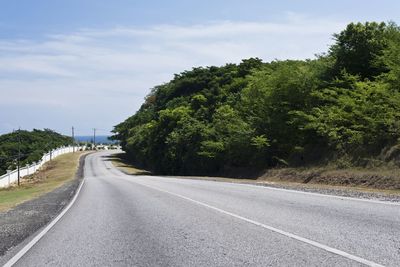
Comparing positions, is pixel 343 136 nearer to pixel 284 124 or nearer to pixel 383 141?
pixel 383 141

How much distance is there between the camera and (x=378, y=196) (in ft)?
53.8

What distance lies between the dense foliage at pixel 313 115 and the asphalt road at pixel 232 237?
13.4m

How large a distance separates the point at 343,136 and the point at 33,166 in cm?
6013

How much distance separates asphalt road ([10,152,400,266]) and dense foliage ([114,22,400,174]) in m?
13.4

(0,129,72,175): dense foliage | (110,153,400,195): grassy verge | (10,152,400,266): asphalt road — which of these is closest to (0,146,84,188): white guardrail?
(0,129,72,175): dense foliage

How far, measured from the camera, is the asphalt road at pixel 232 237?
751cm

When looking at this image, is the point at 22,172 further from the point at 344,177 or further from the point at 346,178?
the point at 346,178

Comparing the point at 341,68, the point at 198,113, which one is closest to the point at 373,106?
the point at 341,68

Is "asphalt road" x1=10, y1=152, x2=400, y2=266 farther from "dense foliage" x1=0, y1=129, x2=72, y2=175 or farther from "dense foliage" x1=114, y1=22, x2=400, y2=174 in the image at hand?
"dense foliage" x1=0, y1=129, x2=72, y2=175

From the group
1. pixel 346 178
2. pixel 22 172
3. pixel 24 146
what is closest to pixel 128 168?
pixel 22 172

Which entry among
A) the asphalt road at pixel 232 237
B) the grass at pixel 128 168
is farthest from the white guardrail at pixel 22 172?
the asphalt road at pixel 232 237

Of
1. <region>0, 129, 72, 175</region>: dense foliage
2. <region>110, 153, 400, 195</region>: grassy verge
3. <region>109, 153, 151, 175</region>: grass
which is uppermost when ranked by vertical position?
<region>0, 129, 72, 175</region>: dense foliage

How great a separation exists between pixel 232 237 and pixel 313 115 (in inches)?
1010

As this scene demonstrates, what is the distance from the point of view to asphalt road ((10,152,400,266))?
296 inches
